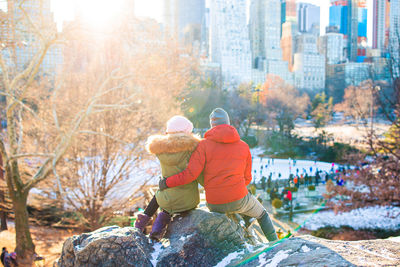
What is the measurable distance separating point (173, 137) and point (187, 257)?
0.97 metres

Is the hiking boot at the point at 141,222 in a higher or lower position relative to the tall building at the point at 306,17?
lower

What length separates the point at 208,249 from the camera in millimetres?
2623

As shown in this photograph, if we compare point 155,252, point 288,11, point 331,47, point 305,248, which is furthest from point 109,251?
point 288,11

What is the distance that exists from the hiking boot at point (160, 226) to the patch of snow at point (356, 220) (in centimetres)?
1090

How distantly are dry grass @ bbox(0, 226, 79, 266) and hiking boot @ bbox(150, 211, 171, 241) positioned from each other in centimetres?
539

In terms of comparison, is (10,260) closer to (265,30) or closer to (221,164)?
(221,164)

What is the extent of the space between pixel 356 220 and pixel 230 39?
223 feet

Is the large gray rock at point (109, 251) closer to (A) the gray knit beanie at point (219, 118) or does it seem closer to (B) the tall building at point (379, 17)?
(A) the gray knit beanie at point (219, 118)

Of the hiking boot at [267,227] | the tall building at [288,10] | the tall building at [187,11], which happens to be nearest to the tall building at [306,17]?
the tall building at [288,10]

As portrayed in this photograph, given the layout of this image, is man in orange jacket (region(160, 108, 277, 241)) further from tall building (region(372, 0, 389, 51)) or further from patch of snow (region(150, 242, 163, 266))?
tall building (region(372, 0, 389, 51))

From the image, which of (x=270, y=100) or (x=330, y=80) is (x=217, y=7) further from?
(x=270, y=100)

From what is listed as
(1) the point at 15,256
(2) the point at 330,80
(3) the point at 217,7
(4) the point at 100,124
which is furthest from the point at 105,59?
(2) the point at 330,80

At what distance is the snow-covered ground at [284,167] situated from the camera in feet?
62.3

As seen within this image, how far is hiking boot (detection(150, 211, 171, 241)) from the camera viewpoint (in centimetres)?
287
